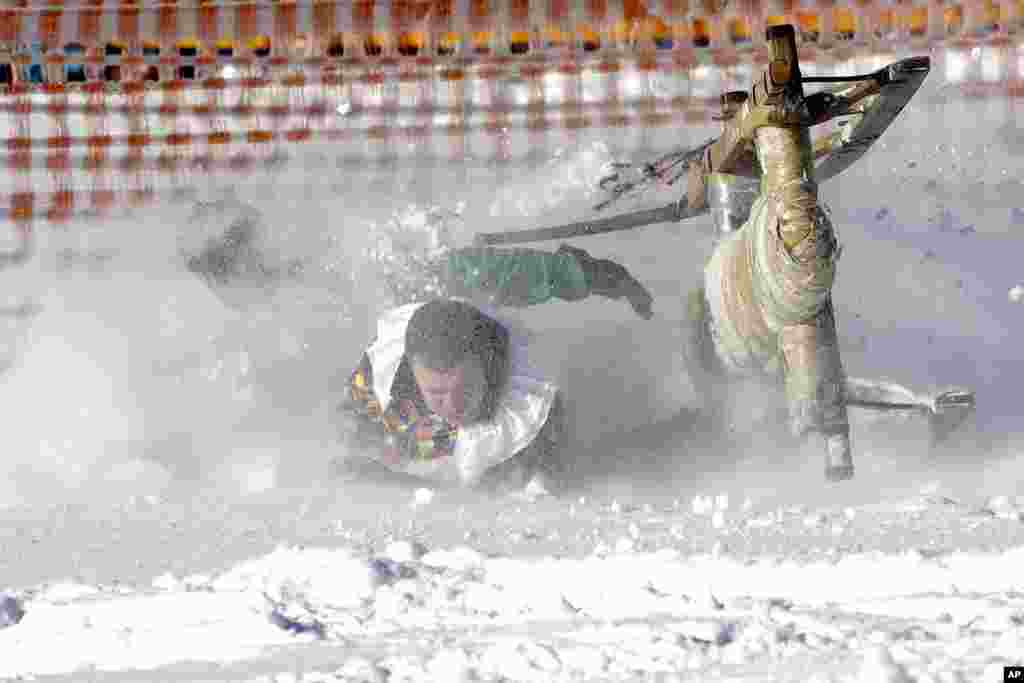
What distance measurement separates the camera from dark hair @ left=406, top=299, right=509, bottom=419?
4.09 metres

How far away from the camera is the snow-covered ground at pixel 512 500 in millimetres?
2916

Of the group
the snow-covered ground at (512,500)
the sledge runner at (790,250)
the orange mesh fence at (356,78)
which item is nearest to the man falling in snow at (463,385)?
the snow-covered ground at (512,500)

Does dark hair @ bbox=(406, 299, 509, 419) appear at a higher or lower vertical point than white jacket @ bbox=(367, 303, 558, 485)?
higher

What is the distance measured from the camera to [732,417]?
454 centimetres

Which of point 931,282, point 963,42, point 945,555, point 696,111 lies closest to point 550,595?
point 945,555

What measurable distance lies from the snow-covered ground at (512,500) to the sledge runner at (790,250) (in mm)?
268

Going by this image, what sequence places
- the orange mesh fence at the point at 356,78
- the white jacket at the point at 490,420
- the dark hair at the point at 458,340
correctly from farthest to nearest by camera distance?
the orange mesh fence at the point at 356,78
the white jacket at the point at 490,420
the dark hair at the point at 458,340

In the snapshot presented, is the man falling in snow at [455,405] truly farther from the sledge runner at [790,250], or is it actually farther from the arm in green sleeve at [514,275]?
the sledge runner at [790,250]

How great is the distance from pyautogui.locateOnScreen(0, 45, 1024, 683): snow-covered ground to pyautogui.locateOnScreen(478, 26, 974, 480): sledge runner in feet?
0.88

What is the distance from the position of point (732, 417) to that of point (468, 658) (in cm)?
196

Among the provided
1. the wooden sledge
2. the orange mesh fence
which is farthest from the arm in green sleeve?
the orange mesh fence

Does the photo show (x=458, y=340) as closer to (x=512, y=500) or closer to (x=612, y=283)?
(x=512, y=500)

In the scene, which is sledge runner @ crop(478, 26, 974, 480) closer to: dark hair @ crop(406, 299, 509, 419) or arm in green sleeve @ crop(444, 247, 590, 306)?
arm in green sleeve @ crop(444, 247, 590, 306)

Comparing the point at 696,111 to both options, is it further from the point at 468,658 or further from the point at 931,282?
the point at 468,658
